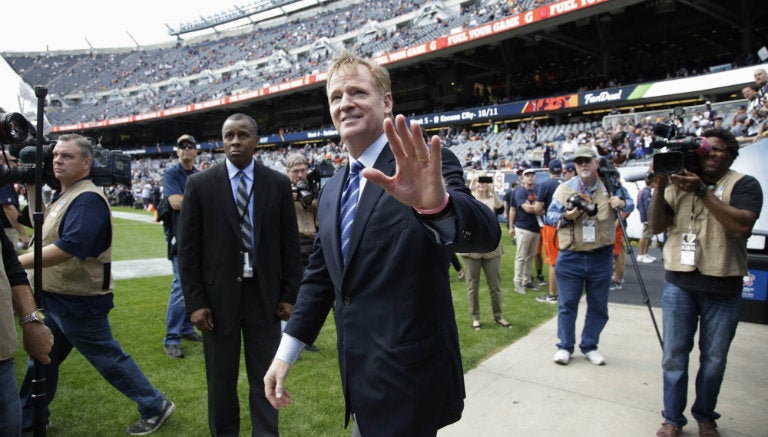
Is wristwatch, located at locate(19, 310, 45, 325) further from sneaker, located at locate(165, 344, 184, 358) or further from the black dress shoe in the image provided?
the black dress shoe

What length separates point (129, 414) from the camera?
137 inches

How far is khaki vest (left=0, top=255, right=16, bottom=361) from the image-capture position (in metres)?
1.76

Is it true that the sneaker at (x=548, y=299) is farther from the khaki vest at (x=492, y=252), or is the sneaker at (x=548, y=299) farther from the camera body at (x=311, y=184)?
the camera body at (x=311, y=184)

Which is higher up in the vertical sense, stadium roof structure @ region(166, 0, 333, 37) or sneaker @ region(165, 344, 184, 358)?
stadium roof structure @ region(166, 0, 333, 37)

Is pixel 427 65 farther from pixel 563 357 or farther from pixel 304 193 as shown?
pixel 563 357

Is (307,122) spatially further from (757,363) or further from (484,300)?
(757,363)

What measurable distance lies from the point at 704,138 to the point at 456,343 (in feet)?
7.40

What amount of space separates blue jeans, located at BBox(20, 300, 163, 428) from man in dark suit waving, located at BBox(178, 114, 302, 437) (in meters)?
0.65

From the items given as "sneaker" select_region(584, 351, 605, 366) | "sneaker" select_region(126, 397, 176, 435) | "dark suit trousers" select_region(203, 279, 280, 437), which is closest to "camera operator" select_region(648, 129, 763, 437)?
"sneaker" select_region(584, 351, 605, 366)

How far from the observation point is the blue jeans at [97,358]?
299 centimetres

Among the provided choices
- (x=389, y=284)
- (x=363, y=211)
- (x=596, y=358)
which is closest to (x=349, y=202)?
(x=363, y=211)

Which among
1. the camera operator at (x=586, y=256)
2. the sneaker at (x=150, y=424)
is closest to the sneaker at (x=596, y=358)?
the camera operator at (x=586, y=256)

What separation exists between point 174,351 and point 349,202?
382 centimetres

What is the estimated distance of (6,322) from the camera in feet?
5.87
